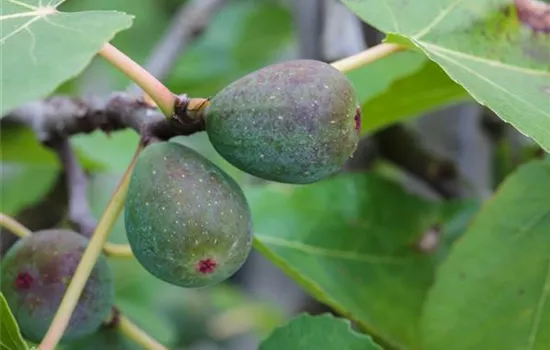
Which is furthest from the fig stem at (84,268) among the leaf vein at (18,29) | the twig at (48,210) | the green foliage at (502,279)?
the twig at (48,210)

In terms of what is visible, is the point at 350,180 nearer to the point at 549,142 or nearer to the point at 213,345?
the point at 549,142

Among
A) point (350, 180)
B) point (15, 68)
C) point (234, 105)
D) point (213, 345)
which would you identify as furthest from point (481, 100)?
point (213, 345)

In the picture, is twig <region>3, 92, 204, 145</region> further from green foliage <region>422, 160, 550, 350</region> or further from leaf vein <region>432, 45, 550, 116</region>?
green foliage <region>422, 160, 550, 350</region>

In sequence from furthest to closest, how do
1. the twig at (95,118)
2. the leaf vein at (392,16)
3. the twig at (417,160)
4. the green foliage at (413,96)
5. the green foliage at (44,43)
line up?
1. the twig at (417,160)
2. the green foliage at (413,96)
3. the leaf vein at (392,16)
4. the twig at (95,118)
5. the green foliage at (44,43)

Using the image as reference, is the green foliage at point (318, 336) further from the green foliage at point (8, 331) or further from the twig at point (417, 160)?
the twig at point (417, 160)

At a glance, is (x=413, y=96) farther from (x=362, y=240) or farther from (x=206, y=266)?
(x=206, y=266)

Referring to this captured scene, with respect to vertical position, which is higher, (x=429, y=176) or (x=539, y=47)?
(x=539, y=47)
